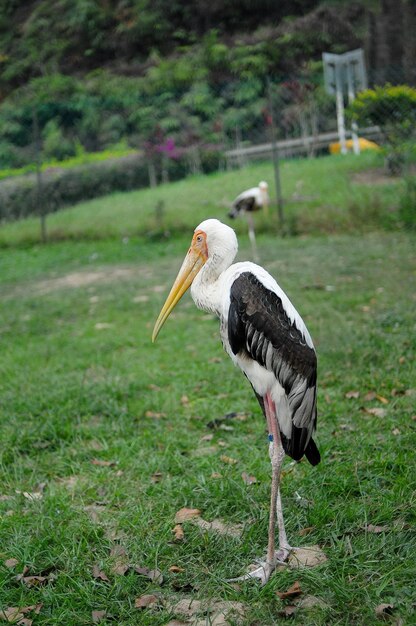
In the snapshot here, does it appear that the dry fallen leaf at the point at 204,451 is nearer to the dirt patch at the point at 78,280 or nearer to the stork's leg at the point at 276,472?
the stork's leg at the point at 276,472

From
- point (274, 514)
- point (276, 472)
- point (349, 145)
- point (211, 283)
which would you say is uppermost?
point (211, 283)

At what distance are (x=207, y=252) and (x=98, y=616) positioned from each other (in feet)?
4.25

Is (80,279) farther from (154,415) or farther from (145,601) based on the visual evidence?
(145,601)

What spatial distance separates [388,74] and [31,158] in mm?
6019

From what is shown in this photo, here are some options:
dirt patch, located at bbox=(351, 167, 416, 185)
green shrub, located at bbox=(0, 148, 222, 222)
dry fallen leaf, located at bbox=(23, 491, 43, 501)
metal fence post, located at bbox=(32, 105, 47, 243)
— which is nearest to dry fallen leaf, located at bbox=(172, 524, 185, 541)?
dry fallen leaf, located at bbox=(23, 491, 43, 501)

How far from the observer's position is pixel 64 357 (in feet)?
16.4

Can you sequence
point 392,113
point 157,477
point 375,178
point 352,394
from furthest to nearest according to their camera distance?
point 375,178, point 392,113, point 352,394, point 157,477

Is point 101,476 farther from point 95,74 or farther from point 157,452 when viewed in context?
point 95,74

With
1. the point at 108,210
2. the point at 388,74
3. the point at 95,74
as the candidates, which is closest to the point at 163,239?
the point at 108,210

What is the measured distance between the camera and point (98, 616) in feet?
7.25

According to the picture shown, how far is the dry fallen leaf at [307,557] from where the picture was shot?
94.7 inches

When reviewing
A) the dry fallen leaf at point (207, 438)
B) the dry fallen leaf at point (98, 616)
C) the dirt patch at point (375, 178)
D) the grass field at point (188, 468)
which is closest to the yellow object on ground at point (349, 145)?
the dirt patch at point (375, 178)

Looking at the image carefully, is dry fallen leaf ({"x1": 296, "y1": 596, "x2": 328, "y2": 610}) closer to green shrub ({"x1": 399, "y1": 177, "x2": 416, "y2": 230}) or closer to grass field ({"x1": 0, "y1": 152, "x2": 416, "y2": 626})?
grass field ({"x1": 0, "y1": 152, "x2": 416, "y2": 626})

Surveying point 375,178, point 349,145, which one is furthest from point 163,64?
point 375,178
